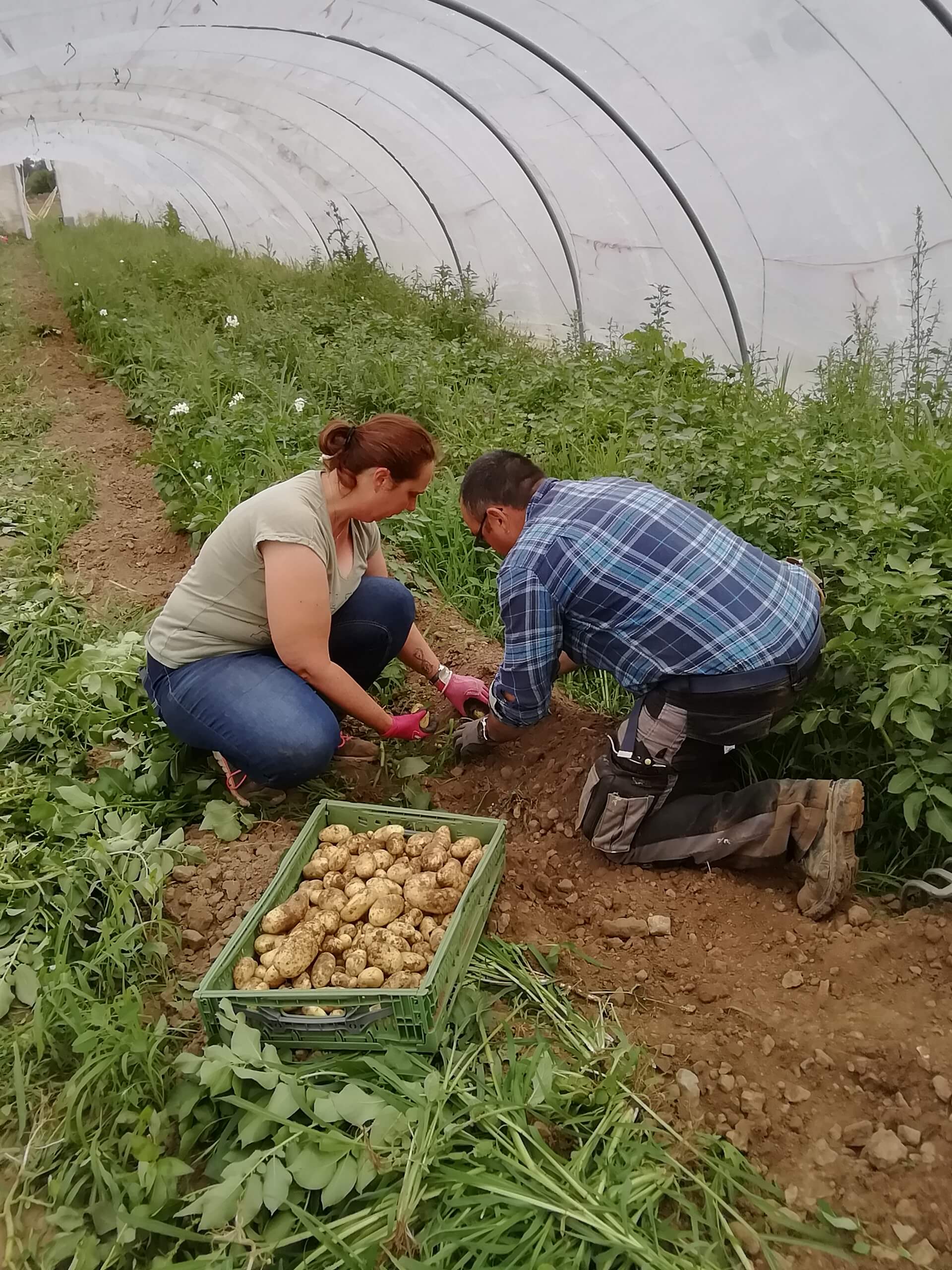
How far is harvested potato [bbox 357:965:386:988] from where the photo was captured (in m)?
1.72

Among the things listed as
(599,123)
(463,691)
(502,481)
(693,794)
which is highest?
(599,123)

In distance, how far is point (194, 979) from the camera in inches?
74.5

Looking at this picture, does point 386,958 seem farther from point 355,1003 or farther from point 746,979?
point 746,979

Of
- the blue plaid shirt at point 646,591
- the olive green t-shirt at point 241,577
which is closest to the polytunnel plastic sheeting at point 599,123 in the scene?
the blue plaid shirt at point 646,591

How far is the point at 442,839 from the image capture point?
6.73ft

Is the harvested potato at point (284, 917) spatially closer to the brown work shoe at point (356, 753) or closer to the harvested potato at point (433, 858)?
the harvested potato at point (433, 858)

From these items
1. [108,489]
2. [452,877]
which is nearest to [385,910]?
[452,877]

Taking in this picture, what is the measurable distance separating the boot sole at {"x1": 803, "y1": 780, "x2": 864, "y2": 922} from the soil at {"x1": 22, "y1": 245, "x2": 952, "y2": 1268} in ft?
0.23

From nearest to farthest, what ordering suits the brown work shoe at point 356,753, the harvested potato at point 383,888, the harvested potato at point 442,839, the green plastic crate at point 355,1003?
1. the green plastic crate at point 355,1003
2. the harvested potato at point 383,888
3. the harvested potato at point 442,839
4. the brown work shoe at point 356,753

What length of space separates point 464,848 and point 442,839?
61 millimetres

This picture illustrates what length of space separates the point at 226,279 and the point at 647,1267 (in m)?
7.66

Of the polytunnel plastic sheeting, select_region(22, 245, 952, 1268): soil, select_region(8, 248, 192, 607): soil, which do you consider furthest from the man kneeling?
the polytunnel plastic sheeting

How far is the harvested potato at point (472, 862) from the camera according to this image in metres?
1.98

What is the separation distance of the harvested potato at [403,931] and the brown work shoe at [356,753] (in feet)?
2.68
